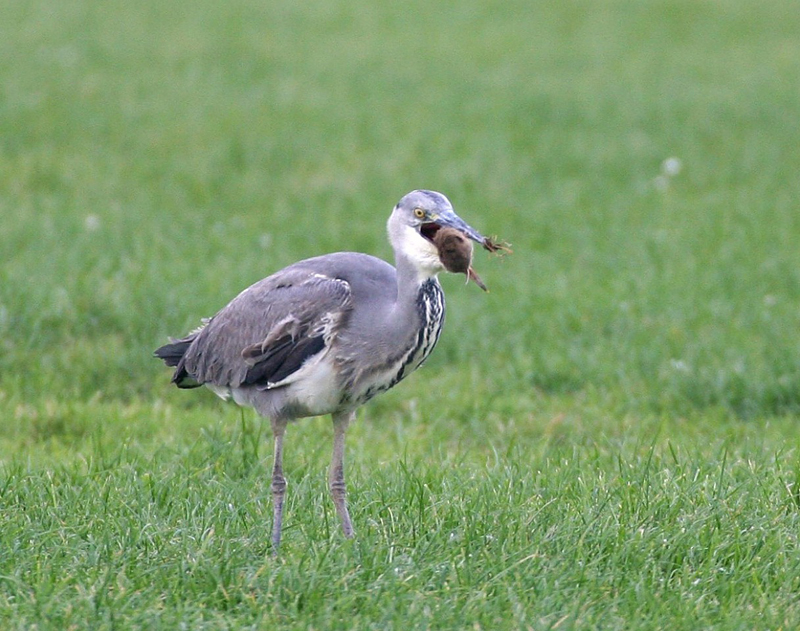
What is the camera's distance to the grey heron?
14.7 ft

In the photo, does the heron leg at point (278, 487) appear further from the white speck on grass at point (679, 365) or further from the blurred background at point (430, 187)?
the white speck on grass at point (679, 365)

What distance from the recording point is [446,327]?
8.34 meters

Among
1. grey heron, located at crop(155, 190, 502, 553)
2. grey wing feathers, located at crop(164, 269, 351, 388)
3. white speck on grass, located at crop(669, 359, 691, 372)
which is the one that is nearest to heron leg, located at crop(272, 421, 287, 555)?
grey heron, located at crop(155, 190, 502, 553)


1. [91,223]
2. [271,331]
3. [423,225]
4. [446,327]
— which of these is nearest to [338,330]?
[271,331]

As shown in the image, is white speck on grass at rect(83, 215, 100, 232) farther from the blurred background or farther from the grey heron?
the grey heron

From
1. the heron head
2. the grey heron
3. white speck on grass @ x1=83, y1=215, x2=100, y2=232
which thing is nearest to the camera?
the heron head

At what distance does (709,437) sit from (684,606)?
8.61 ft

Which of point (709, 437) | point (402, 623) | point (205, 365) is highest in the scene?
point (205, 365)

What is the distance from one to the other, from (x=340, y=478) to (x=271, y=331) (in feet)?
2.20

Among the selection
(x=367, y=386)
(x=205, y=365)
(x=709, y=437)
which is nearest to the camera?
(x=367, y=386)

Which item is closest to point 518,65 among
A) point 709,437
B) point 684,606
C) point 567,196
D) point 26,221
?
point 567,196

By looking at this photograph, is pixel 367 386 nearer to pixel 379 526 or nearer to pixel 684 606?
pixel 379 526

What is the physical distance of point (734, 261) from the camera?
969 centimetres

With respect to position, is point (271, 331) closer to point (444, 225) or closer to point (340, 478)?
point (340, 478)
